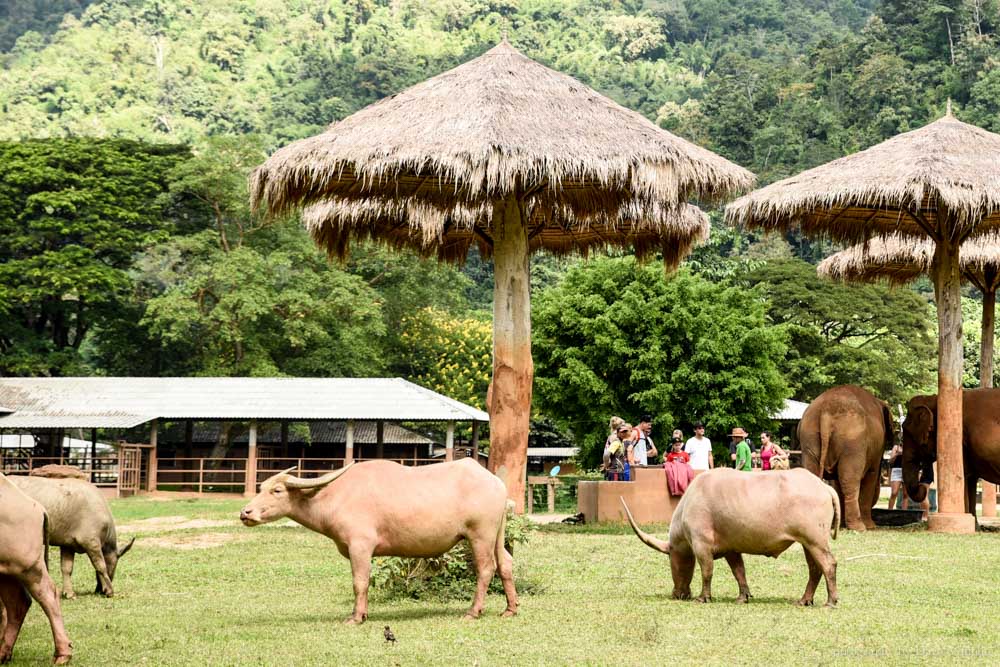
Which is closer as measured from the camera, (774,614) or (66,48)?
(774,614)

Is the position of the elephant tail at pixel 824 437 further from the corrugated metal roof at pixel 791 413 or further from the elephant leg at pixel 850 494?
the corrugated metal roof at pixel 791 413

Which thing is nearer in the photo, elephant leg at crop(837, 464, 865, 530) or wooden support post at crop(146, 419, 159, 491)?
elephant leg at crop(837, 464, 865, 530)

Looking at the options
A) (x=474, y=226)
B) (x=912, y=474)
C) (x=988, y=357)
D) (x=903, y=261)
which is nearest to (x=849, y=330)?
(x=988, y=357)

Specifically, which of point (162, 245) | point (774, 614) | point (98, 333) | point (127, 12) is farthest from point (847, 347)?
point (127, 12)

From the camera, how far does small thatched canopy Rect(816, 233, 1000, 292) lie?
2345 cm

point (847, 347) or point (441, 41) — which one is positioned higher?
point (441, 41)

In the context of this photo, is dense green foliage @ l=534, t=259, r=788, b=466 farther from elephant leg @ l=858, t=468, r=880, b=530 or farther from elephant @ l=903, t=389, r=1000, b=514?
elephant leg @ l=858, t=468, r=880, b=530

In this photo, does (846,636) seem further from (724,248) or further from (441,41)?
(441,41)

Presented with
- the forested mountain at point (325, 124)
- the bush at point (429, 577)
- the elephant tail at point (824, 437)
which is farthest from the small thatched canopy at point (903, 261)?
the bush at point (429, 577)

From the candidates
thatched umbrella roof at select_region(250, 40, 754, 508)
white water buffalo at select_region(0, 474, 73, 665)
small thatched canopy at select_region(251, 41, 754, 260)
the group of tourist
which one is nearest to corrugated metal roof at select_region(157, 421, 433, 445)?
the group of tourist

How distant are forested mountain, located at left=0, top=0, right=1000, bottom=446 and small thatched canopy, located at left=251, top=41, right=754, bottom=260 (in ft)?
55.3

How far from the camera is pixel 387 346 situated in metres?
47.9

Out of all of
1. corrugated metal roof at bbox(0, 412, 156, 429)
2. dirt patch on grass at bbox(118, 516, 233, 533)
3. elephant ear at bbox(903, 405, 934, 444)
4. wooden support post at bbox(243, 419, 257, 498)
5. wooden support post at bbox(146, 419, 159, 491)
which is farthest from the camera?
wooden support post at bbox(146, 419, 159, 491)

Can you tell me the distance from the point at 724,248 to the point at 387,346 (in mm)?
16222
